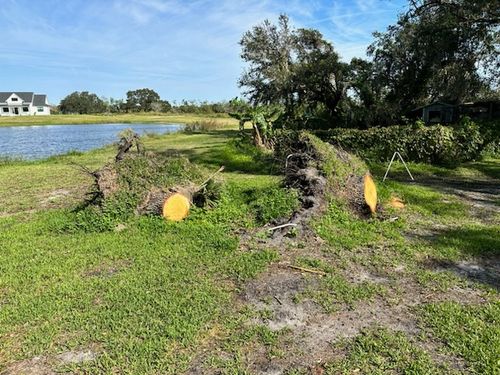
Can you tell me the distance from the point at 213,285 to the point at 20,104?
8236cm

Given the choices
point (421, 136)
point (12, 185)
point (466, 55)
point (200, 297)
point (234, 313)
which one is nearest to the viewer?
point (234, 313)

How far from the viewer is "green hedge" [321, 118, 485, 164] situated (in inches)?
487

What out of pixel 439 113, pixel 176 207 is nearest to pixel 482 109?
pixel 439 113

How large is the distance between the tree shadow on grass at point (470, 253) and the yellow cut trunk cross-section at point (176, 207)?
11.5ft

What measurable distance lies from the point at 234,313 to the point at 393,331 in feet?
4.45

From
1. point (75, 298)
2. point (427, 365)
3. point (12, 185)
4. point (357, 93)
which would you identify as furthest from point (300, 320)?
point (357, 93)

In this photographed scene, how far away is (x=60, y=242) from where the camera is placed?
218 inches

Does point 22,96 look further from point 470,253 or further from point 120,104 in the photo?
point 470,253

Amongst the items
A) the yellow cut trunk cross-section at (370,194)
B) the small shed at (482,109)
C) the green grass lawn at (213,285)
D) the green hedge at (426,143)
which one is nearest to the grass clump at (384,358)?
the green grass lawn at (213,285)

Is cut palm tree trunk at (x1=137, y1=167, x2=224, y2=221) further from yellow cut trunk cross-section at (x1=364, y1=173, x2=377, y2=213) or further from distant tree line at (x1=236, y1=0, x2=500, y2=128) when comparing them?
distant tree line at (x1=236, y1=0, x2=500, y2=128)

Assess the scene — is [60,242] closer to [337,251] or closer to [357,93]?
[337,251]

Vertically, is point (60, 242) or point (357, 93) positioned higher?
point (357, 93)

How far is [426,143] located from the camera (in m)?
12.4

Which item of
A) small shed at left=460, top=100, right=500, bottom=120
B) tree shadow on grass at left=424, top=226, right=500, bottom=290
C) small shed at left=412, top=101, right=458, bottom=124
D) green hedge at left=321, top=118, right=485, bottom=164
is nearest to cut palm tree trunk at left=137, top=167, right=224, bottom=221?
tree shadow on grass at left=424, top=226, right=500, bottom=290
